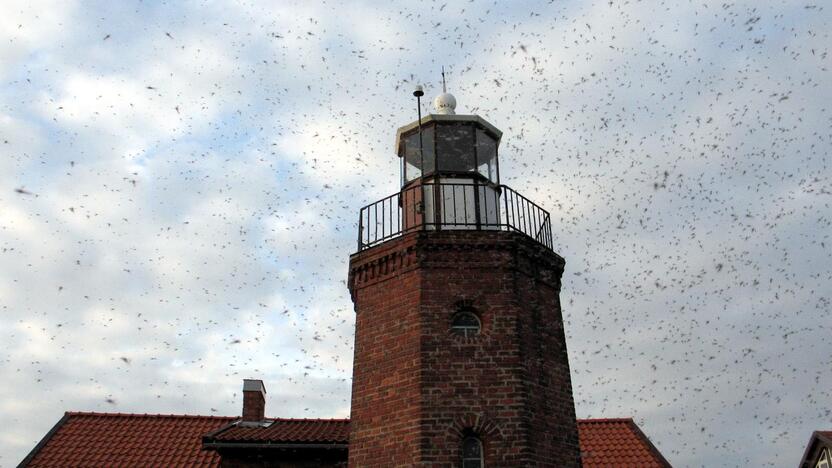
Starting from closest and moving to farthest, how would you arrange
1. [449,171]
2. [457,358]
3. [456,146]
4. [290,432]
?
1. [457,358]
2. [449,171]
3. [456,146]
4. [290,432]

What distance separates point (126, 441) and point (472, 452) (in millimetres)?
9075

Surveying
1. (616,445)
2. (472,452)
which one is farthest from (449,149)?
(616,445)

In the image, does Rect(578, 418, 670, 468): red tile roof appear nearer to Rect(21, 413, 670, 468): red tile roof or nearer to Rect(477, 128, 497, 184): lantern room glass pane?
Rect(21, 413, 670, 468): red tile roof

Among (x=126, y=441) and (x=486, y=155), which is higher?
(x=486, y=155)

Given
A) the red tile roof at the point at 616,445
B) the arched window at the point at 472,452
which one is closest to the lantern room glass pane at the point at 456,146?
the arched window at the point at 472,452

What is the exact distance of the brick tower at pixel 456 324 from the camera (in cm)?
1097

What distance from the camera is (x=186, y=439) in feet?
55.1

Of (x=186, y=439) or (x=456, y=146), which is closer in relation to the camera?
(x=456, y=146)

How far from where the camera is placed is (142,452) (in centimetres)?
1622

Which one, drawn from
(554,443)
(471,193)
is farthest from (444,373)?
(471,193)

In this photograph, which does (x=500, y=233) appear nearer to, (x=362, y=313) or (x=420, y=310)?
(x=420, y=310)

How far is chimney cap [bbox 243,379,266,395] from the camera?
1758 centimetres

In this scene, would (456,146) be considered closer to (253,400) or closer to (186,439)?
(253,400)

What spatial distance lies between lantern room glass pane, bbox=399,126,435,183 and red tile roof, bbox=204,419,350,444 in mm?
5341
